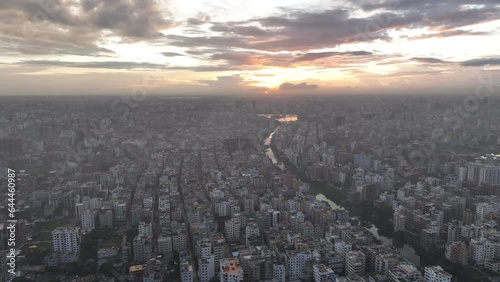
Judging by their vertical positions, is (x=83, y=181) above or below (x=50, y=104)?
below

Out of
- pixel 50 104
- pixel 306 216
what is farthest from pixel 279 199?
pixel 50 104

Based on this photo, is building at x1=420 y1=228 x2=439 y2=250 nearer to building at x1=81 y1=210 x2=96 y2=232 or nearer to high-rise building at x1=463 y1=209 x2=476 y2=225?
high-rise building at x1=463 y1=209 x2=476 y2=225

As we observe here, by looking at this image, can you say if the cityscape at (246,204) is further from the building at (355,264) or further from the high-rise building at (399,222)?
the high-rise building at (399,222)

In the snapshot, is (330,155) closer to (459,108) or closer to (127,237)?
(127,237)

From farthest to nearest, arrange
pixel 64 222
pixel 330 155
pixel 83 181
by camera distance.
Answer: pixel 330 155, pixel 83 181, pixel 64 222

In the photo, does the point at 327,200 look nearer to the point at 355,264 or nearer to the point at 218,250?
the point at 355,264

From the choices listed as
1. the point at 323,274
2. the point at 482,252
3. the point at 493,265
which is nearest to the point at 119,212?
the point at 323,274
